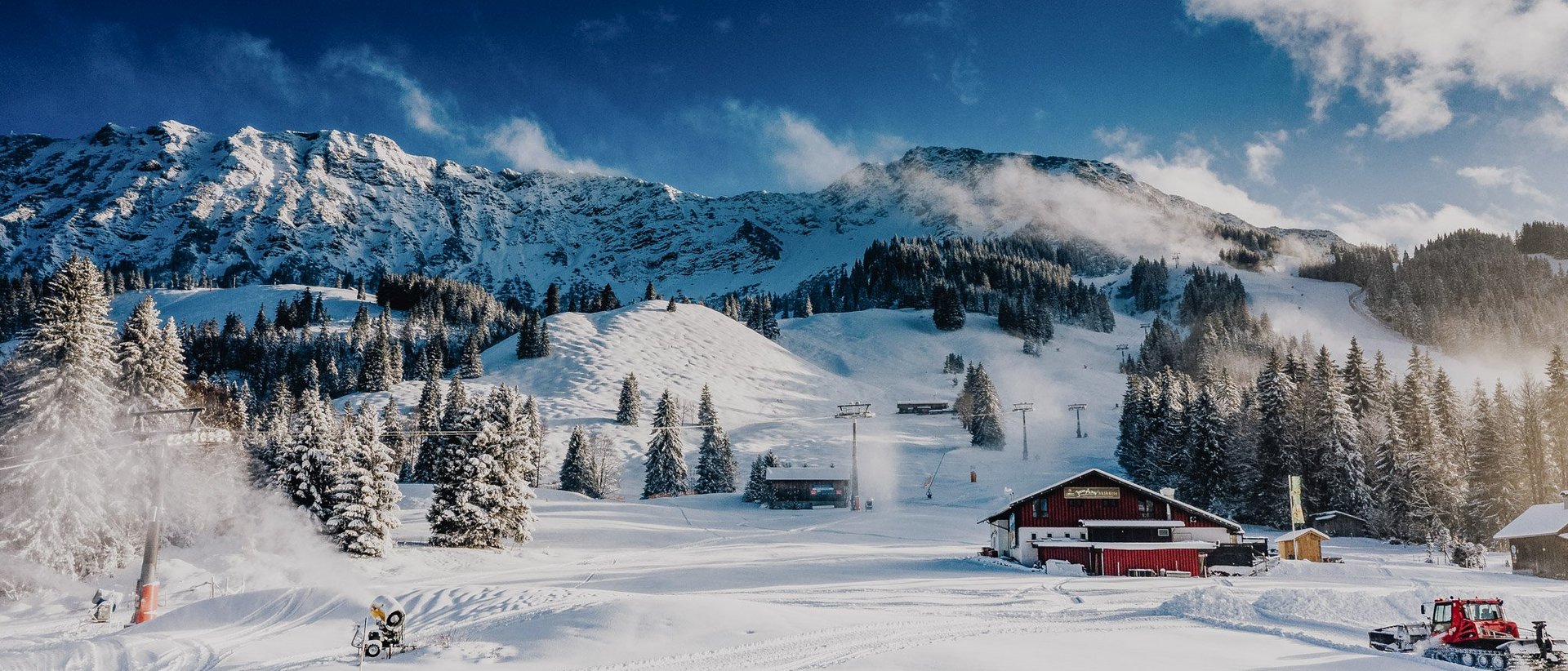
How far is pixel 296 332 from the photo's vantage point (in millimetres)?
156000

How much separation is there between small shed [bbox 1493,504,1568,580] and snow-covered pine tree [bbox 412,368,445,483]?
74.9 m

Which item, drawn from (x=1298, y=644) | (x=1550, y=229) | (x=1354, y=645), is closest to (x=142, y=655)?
(x=1298, y=644)

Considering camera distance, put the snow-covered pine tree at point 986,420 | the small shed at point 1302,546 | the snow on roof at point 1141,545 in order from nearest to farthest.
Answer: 1. the snow on roof at point 1141,545
2. the small shed at point 1302,546
3. the snow-covered pine tree at point 986,420

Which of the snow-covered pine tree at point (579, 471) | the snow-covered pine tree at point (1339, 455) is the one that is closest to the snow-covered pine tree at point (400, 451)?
the snow-covered pine tree at point (579, 471)

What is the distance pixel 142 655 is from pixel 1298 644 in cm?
2812

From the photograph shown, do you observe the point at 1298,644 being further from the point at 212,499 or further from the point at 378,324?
the point at 378,324

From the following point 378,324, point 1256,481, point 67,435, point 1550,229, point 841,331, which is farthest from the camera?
point 1550,229

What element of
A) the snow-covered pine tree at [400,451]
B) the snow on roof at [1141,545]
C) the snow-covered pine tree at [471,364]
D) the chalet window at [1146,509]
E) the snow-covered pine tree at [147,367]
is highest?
the snow-covered pine tree at [471,364]

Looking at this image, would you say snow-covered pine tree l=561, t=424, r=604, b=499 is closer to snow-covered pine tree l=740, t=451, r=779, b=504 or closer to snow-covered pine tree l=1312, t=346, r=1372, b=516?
snow-covered pine tree l=740, t=451, r=779, b=504

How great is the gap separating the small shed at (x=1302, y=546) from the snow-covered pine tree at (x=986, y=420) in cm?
4788

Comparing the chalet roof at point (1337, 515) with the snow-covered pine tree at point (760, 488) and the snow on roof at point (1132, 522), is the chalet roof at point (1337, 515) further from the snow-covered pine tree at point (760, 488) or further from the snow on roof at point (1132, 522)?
the snow-covered pine tree at point (760, 488)

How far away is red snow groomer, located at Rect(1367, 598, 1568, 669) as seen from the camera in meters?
18.5

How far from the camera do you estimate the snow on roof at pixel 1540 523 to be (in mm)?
→ 38125

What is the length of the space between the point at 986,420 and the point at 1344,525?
40687mm
